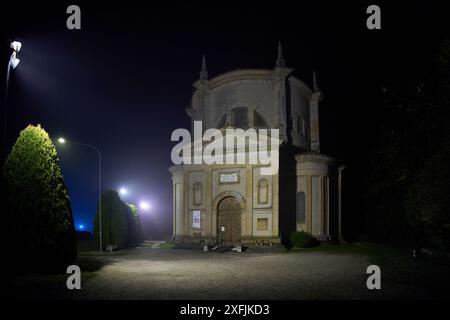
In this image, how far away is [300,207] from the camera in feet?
111

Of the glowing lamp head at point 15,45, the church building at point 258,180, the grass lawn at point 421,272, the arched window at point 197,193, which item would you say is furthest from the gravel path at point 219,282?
the arched window at point 197,193

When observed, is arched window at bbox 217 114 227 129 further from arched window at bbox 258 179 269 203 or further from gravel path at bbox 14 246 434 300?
gravel path at bbox 14 246 434 300

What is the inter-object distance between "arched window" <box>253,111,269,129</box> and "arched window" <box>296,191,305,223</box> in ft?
21.4

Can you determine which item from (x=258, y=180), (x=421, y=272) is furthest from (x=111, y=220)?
(x=421, y=272)

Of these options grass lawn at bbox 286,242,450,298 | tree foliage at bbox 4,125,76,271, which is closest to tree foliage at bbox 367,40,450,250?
grass lawn at bbox 286,242,450,298

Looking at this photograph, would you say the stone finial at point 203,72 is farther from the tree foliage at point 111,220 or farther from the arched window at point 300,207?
the arched window at point 300,207

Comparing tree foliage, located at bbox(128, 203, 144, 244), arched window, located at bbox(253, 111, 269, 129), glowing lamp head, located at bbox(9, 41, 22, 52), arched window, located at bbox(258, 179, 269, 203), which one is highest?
arched window, located at bbox(253, 111, 269, 129)

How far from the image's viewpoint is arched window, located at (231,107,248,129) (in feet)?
118

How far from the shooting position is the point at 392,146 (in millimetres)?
19250

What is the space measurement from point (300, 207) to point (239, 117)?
30.6 ft

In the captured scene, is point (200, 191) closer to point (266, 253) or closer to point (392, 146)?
point (266, 253)
